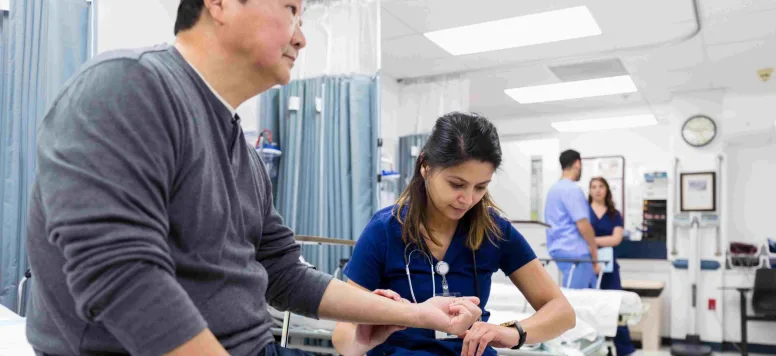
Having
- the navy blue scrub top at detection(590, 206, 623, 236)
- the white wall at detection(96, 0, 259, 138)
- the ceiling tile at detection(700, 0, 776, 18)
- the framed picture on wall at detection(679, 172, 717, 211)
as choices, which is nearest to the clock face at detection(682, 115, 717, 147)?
the framed picture on wall at detection(679, 172, 717, 211)

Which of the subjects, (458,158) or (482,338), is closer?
(482,338)

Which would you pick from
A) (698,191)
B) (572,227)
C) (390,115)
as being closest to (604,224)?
(572,227)

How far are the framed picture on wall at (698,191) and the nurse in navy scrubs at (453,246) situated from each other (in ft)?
17.6

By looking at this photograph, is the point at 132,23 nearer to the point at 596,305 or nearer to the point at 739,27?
the point at 596,305

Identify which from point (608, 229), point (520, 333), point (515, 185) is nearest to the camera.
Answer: point (520, 333)

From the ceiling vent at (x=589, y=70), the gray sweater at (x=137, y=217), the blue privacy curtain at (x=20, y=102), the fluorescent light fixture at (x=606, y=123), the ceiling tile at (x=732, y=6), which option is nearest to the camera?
the gray sweater at (x=137, y=217)

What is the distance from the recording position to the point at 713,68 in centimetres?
569

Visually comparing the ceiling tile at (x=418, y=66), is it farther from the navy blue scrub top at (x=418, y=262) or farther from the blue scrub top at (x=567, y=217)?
the navy blue scrub top at (x=418, y=262)

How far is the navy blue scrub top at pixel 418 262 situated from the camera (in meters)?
1.55

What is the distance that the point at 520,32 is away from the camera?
15.6 ft

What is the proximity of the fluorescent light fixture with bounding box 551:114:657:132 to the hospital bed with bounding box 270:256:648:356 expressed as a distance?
3.77 metres

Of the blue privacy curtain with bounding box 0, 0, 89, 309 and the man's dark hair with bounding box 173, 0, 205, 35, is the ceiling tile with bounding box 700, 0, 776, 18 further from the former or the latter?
the man's dark hair with bounding box 173, 0, 205, 35

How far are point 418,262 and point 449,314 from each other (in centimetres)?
31

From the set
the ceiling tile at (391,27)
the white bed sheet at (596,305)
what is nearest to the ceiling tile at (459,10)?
the ceiling tile at (391,27)
